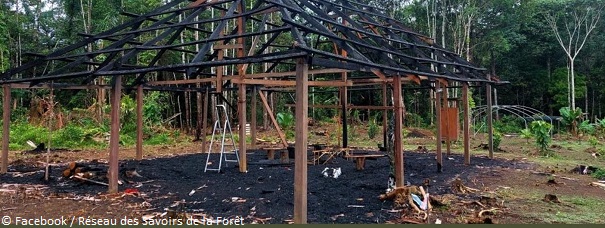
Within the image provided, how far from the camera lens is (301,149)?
5316mm

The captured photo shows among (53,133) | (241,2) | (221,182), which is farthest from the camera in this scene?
(53,133)

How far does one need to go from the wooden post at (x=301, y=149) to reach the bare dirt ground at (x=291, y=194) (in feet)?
1.30

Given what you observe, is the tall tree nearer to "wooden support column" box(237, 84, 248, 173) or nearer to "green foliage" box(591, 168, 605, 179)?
"green foliage" box(591, 168, 605, 179)

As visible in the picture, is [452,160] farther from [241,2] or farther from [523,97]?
[523,97]

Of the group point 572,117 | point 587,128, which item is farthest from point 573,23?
point 587,128

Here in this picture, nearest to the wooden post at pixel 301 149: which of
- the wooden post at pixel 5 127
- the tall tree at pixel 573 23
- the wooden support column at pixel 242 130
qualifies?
the wooden support column at pixel 242 130

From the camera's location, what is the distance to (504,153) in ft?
48.5

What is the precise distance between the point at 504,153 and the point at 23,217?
1352 cm

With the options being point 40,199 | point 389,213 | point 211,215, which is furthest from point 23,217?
point 389,213

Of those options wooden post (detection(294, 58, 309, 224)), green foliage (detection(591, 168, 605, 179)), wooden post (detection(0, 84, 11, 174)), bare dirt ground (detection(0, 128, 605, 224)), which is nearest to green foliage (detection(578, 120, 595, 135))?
bare dirt ground (detection(0, 128, 605, 224))

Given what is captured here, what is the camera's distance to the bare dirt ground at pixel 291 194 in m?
6.03

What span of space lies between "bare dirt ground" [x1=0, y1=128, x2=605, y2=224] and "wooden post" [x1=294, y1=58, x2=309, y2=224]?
40cm

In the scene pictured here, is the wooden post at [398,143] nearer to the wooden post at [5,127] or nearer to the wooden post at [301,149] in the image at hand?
the wooden post at [301,149]

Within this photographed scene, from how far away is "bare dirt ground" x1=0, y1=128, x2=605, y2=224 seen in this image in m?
6.03
